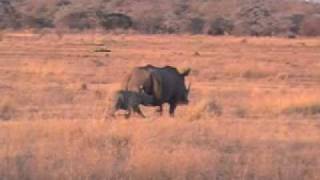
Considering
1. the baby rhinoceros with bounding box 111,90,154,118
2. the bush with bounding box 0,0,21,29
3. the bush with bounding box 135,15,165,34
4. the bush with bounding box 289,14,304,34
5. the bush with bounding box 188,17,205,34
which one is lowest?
the bush with bounding box 289,14,304,34

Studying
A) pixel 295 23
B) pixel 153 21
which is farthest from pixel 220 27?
pixel 295 23

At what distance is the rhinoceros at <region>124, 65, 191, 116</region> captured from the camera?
60.2 feet

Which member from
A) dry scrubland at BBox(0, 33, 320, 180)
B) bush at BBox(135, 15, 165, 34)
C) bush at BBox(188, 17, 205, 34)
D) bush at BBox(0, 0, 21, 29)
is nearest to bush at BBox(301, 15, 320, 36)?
bush at BBox(188, 17, 205, 34)

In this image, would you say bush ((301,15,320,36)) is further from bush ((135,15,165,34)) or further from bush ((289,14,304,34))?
bush ((135,15,165,34))

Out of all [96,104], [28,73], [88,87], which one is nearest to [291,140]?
[96,104]

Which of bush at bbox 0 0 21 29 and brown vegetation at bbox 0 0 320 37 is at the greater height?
bush at bbox 0 0 21 29

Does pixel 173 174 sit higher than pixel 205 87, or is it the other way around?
pixel 173 174

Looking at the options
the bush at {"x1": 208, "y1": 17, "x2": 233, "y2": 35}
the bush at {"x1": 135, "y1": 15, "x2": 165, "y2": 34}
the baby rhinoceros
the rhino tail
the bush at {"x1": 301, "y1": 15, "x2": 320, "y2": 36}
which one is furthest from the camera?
the bush at {"x1": 135, "y1": 15, "x2": 165, "y2": 34}

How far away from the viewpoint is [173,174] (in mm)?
10773

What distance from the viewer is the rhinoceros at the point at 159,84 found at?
60.2 feet

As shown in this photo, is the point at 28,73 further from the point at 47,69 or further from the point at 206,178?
the point at 206,178

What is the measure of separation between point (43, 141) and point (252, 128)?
171 inches

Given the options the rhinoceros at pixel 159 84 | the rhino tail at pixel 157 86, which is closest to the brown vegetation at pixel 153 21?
the rhinoceros at pixel 159 84

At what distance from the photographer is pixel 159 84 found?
18.3 m
